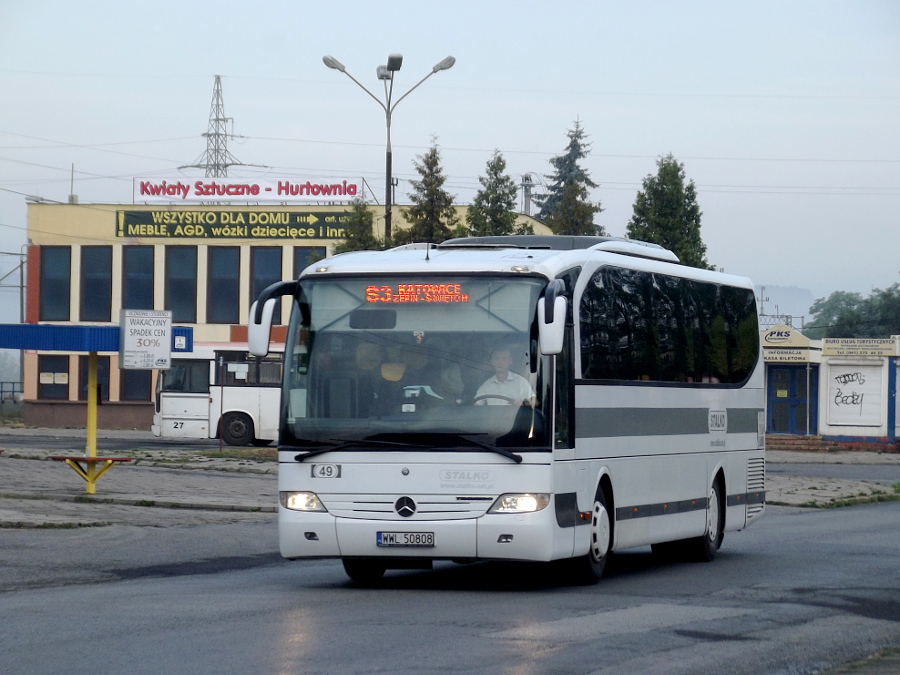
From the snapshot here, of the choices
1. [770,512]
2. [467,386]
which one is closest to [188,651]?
[467,386]

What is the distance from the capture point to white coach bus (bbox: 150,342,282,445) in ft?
132

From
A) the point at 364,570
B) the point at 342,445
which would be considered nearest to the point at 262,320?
the point at 342,445

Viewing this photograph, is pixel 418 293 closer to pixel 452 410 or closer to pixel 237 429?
pixel 452 410

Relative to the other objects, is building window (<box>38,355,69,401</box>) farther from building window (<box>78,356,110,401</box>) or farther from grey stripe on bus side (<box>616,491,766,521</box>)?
grey stripe on bus side (<box>616,491,766,521</box>)

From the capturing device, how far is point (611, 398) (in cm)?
1300

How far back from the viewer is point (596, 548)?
40.8 feet

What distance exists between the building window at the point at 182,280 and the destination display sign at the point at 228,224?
661mm

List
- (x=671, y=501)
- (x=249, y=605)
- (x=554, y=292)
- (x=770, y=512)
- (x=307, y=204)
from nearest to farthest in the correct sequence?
(x=249, y=605), (x=554, y=292), (x=671, y=501), (x=770, y=512), (x=307, y=204)

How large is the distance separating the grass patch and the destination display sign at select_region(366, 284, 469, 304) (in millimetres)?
21560

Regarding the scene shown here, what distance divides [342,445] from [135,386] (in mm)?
47576

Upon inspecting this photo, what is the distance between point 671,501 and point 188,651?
7278 mm

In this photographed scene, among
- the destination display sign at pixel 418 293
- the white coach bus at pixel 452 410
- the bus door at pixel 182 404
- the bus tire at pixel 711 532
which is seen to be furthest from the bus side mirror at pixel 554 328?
the bus door at pixel 182 404

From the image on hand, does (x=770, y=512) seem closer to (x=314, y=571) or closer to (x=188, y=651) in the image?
(x=314, y=571)

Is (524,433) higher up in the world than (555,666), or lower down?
higher up
